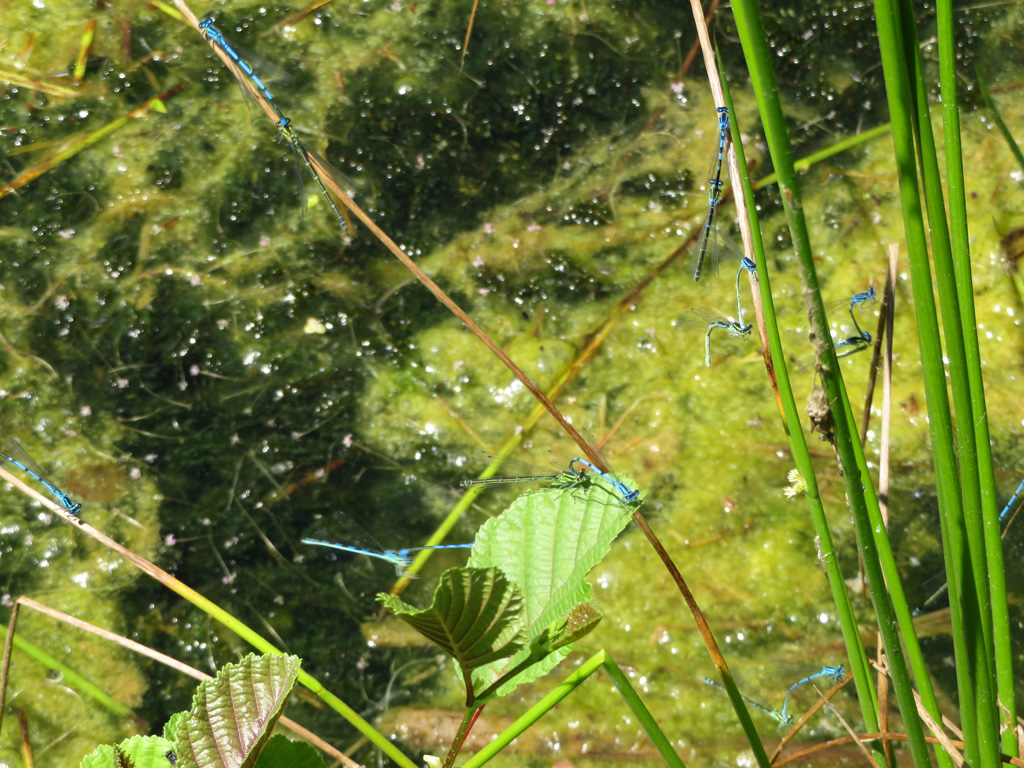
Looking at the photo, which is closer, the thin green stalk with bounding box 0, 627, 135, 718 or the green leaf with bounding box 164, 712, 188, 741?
the green leaf with bounding box 164, 712, 188, 741

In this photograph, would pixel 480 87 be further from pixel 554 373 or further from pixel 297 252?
pixel 554 373

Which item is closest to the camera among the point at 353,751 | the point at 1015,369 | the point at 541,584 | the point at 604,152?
the point at 541,584

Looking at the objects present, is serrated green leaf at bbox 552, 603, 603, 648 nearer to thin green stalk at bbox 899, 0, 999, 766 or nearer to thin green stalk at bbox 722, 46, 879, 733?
thin green stalk at bbox 722, 46, 879, 733

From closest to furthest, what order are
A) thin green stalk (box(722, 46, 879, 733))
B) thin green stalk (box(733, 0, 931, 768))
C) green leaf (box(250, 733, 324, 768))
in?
thin green stalk (box(733, 0, 931, 768))
green leaf (box(250, 733, 324, 768))
thin green stalk (box(722, 46, 879, 733))

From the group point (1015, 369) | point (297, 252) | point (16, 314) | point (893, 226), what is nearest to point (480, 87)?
point (297, 252)

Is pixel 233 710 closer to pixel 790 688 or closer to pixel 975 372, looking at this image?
pixel 975 372

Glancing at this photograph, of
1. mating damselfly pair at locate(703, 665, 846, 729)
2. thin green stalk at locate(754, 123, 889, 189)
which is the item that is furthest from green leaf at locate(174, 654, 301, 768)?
thin green stalk at locate(754, 123, 889, 189)

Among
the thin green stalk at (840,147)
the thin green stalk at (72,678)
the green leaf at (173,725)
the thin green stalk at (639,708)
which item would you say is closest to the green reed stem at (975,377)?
the thin green stalk at (639,708)

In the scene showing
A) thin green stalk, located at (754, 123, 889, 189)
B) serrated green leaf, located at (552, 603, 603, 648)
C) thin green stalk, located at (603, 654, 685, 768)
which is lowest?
thin green stalk, located at (603, 654, 685, 768)
